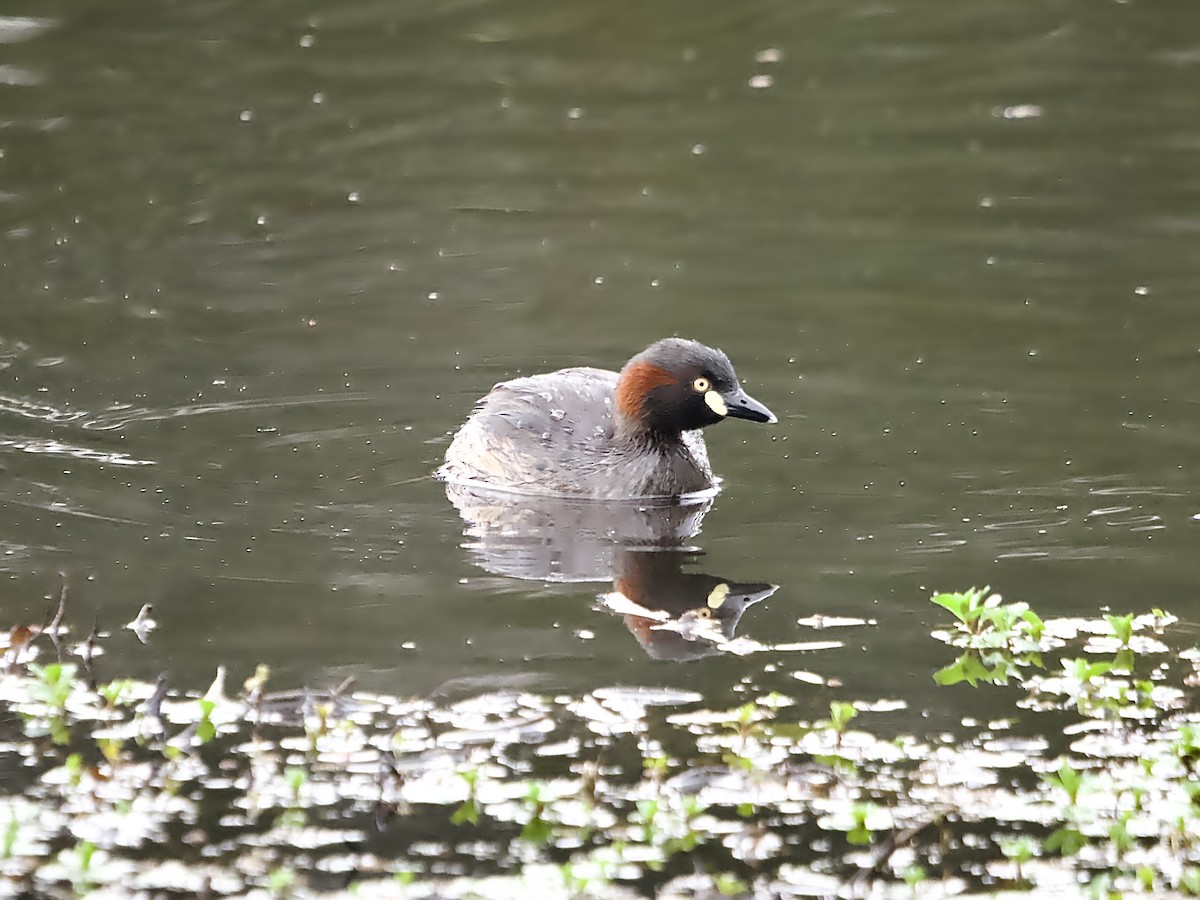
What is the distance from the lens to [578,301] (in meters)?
13.6

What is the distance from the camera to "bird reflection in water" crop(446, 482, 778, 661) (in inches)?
316

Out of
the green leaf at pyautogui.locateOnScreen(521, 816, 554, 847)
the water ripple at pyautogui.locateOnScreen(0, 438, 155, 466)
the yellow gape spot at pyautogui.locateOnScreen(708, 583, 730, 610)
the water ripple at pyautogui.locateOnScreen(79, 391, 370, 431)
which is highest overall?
the water ripple at pyautogui.locateOnScreen(79, 391, 370, 431)

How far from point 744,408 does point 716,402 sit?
0.19 m

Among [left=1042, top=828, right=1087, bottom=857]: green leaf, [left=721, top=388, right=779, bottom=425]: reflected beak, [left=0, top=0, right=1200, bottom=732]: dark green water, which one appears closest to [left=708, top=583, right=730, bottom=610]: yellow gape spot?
[left=0, top=0, right=1200, bottom=732]: dark green water

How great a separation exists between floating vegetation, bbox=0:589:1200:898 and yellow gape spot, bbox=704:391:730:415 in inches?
129

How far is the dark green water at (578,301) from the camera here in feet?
27.8

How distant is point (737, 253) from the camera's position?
1444 cm

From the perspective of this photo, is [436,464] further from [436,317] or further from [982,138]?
[982,138]

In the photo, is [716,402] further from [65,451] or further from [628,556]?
[65,451]

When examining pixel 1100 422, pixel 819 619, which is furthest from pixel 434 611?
pixel 1100 422

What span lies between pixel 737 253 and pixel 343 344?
339 centimetres

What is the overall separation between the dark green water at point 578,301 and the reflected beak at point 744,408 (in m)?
Answer: 0.40

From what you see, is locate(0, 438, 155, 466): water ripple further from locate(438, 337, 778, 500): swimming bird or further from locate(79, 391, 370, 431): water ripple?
locate(438, 337, 778, 500): swimming bird

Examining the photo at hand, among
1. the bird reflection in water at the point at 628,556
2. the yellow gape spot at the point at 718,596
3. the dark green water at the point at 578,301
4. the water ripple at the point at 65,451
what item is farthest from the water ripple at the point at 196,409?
the yellow gape spot at the point at 718,596
